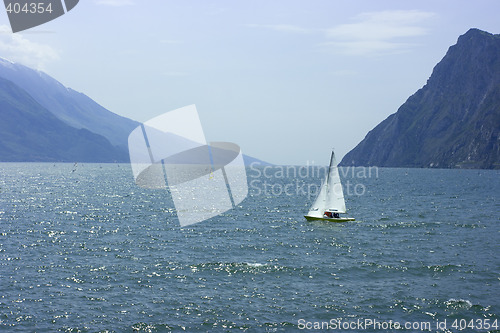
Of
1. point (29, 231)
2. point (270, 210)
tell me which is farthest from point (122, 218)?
point (270, 210)

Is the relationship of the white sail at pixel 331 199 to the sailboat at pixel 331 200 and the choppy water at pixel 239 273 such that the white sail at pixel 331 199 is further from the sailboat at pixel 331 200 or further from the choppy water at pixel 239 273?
the choppy water at pixel 239 273

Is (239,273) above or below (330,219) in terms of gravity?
above

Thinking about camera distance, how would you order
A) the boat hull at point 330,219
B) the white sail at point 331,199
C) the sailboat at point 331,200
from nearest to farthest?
the boat hull at point 330,219
the sailboat at point 331,200
the white sail at point 331,199

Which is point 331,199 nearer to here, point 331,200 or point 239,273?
point 331,200

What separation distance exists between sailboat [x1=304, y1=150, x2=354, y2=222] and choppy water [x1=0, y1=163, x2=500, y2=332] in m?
2.48

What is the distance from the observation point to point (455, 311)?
3531 centimetres

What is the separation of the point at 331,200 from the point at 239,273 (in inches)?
1593

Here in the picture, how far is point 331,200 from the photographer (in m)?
82.2

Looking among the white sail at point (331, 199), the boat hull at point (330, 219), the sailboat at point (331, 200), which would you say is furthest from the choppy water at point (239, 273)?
the white sail at point (331, 199)

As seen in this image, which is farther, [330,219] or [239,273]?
[330,219]

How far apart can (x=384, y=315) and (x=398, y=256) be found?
2092 centimetres

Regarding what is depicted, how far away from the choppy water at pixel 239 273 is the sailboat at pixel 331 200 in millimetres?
2475

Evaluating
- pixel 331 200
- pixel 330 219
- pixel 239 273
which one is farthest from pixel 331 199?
pixel 239 273

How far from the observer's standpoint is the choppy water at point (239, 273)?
33812 mm
